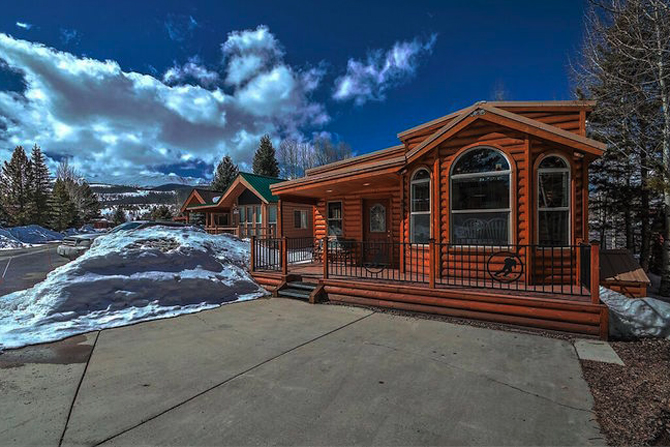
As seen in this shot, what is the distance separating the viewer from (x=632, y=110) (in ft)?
24.6

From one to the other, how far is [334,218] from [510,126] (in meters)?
6.52

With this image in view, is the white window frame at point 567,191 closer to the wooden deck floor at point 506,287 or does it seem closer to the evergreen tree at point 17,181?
the wooden deck floor at point 506,287

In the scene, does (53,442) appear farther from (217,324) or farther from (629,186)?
(629,186)

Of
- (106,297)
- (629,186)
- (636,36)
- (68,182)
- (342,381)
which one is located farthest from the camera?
(68,182)

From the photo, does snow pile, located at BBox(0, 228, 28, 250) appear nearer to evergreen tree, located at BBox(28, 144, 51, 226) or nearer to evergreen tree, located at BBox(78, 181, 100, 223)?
evergreen tree, located at BBox(28, 144, 51, 226)

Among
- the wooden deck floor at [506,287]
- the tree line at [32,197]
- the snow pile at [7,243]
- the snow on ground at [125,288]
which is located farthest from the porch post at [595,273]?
the tree line at [32,197]

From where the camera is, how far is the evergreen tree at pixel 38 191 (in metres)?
35.1

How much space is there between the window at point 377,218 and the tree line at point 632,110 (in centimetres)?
615

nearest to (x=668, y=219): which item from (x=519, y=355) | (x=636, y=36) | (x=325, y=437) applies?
(x=636, y=36)

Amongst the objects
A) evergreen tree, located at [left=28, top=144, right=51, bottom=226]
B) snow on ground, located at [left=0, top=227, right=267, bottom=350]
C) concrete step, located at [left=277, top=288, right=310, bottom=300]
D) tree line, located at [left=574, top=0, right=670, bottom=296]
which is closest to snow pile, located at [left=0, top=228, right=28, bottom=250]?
evergreen tree, located at [left=28, top=144, right=51, bottom=226]

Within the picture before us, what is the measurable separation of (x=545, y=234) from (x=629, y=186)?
6856mm

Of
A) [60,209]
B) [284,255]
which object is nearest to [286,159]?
[60,209]

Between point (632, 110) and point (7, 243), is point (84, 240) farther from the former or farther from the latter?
point (7, 243)

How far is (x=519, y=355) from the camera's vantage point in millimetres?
4203
